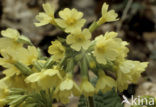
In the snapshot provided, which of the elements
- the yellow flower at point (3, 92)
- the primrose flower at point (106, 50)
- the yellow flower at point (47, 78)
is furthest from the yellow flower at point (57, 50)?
the yellow flower at point (3, 92)

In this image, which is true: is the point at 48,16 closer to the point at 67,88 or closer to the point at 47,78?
the point at 47,78

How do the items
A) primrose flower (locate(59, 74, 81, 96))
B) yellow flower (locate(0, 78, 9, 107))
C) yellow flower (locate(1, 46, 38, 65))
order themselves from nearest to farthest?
1. primrose flower (locate(59, 74, 81, 96))
2. yellow flower (locate(1, 46, 38, 65))
3. yellow flower (locate(0, 78, 9, 107))

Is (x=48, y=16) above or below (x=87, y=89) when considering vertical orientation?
above

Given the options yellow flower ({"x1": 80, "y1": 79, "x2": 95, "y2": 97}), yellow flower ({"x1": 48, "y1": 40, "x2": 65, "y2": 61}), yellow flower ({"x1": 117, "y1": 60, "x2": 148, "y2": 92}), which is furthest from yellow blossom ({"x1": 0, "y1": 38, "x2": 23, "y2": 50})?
yellow flower ({"x1": 117, "y1": 60, "x2": 148, "y2": 92})

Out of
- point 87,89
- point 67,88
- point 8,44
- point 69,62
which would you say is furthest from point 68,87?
point 8,44

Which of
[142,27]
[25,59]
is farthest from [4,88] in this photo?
[142,27]

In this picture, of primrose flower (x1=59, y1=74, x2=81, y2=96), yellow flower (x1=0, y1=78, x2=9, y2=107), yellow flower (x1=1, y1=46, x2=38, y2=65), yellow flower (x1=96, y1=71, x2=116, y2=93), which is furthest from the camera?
yellow flower (x1=0, y1=78, x2=9, y2=107)

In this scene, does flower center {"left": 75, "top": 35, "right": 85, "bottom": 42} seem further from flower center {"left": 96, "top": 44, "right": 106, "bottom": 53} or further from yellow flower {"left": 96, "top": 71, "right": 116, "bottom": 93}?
yellow flower {"left": 96, "top": 71, "right": 116, "bottom": 93}

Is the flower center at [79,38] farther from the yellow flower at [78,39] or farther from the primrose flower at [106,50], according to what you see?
the primrose flower at [106,50]
